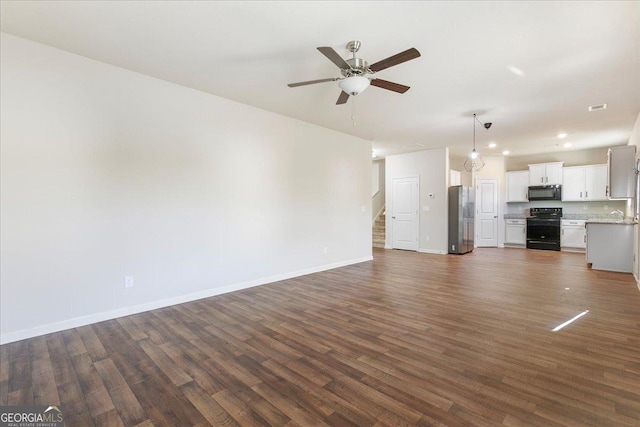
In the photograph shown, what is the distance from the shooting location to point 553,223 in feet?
27.3

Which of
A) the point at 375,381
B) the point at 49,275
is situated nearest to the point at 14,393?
the point at 49,275

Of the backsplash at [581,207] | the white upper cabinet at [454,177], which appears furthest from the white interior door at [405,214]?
the backsplash at [581,207]

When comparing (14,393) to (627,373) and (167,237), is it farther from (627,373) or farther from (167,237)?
(627,373)

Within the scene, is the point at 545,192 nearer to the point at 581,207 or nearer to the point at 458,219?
the point at 581,207

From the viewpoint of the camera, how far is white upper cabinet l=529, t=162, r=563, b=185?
830 centimetres

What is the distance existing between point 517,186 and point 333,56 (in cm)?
887

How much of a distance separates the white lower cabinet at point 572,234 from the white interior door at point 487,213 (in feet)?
5.39

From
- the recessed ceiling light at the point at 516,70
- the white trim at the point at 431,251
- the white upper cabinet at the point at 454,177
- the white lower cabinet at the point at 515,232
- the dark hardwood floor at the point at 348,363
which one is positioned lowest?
the white trim at the point at 431,251

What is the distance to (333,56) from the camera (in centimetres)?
253

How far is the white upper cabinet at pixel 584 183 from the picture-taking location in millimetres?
7680

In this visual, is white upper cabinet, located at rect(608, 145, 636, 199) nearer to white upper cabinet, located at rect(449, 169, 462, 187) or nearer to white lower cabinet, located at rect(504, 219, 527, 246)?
white upper cabinet, located at rect(449, 169, 462, 187)

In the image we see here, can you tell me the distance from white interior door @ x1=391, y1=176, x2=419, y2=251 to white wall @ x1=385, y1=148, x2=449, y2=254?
149 mm

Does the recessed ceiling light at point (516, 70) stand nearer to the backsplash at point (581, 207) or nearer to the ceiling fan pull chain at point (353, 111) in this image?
the ceiling fan pull chain at point (353, 111)

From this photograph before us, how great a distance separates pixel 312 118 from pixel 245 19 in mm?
2826
